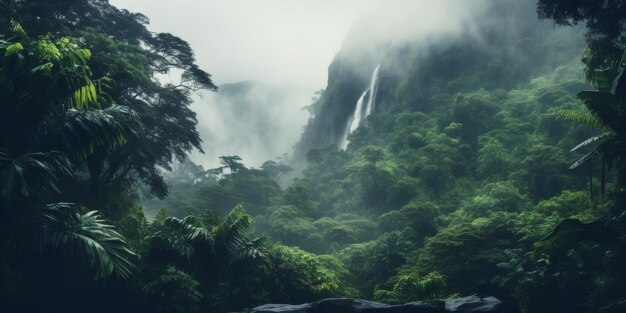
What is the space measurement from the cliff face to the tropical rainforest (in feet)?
10.7

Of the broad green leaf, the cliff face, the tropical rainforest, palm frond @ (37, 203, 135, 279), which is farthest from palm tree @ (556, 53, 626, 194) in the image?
the cliff face

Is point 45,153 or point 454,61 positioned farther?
point 454,61

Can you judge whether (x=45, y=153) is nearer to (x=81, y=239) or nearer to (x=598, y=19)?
(x=81, y=239)

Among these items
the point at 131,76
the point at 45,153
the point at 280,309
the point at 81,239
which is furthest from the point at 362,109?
the point at 81,239

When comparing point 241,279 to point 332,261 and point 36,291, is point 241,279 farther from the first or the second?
point 332,261

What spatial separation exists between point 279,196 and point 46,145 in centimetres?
3630

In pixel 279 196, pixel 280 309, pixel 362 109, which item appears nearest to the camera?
pixel 280 309

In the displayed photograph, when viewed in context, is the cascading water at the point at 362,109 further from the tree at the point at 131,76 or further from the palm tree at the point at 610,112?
the palm tree at the point at 610,112

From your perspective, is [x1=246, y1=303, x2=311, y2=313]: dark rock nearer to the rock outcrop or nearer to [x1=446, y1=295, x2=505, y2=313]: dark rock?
the rock outcrop

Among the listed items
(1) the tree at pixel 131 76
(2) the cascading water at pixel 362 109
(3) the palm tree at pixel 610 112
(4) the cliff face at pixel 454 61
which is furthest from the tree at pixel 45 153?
(2) the cascading water at pixel 362 109

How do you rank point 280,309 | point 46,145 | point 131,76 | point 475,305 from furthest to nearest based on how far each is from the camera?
point 131,76 → point 280,309 → point 475,305 → point 46,145

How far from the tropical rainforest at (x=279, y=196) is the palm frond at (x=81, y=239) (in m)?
0.03

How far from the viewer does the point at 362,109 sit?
208 feet

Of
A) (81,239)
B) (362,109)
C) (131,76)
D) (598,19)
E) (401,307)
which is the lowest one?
(401,307)
